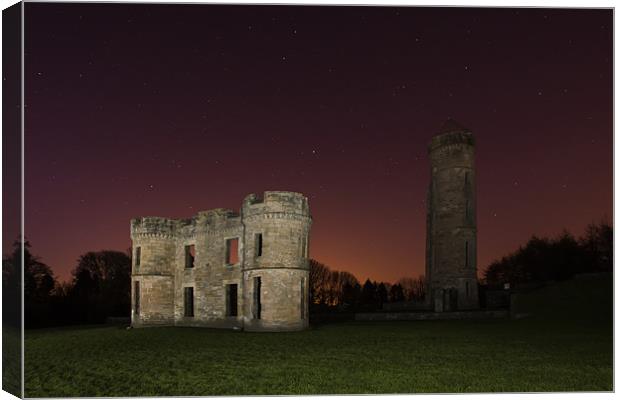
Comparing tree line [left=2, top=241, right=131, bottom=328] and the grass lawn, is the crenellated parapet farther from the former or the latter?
tree line [left=2, top=241, right=131, bottom=328]

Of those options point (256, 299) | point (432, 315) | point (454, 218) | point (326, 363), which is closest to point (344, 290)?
A: point (454, 218)

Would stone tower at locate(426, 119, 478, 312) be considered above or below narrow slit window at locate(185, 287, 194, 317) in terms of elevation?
above

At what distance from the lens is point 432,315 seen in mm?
29906

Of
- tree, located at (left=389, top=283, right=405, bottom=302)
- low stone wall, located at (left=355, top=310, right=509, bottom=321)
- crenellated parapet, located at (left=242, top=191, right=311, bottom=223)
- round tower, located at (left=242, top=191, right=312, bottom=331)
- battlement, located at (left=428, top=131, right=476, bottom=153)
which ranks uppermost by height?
battlement, located at (left=428, top=131, right=476, bottom=153)

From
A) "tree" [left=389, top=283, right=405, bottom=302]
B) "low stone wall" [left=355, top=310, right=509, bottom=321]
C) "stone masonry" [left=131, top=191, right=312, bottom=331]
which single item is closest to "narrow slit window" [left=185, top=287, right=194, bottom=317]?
"stone masonry" [left=131, top=191, right=312, bottom=331]

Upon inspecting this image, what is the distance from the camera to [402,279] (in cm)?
7112

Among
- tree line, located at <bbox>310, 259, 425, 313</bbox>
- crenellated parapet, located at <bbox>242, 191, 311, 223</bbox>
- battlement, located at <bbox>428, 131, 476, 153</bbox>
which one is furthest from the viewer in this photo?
tree line, located at <bbox>310, 259, 425, 313</bbox>

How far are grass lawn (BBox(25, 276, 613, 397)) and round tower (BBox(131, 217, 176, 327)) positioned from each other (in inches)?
293

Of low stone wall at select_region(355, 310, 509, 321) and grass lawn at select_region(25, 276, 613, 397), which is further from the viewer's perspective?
low stone wall at select_region(355, 310, 509, 321)

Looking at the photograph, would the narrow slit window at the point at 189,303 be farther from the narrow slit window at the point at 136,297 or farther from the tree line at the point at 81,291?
the tree line at the point at 81,291

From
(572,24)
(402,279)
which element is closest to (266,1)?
(572,24)

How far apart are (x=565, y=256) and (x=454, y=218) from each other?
17757 mm

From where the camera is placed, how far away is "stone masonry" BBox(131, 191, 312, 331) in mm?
23859

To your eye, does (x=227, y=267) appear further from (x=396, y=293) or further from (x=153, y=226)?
(x=396, y=293)
